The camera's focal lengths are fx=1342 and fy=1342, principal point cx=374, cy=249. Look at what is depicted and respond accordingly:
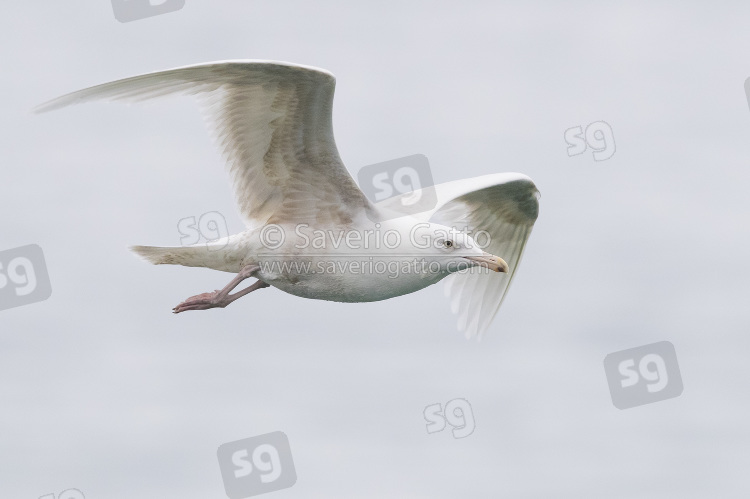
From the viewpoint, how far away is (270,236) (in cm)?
1284

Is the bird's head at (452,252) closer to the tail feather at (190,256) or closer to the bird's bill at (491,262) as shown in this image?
the bird's bill at (491,262)

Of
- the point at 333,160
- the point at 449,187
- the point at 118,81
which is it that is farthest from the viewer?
the point at 449,187

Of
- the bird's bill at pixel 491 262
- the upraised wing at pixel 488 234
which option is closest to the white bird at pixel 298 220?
the bird's bill at pixel 491 262

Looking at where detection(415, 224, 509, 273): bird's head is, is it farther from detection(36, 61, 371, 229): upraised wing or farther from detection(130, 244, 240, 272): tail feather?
detection(130, 244, 240, 272): tail feather

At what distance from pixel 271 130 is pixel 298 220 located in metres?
0.93

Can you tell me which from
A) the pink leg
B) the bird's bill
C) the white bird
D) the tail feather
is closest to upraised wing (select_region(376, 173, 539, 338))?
the white bird

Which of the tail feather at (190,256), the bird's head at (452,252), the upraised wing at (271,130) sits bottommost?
the bird's head at (452,252)

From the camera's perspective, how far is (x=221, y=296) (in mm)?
12984

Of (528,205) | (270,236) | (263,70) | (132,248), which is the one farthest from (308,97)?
(528,205)

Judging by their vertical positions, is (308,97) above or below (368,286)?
above

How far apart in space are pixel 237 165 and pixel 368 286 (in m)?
1.72

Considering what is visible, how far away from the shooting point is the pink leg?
1288 centimetres

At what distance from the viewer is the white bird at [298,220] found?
480 inches

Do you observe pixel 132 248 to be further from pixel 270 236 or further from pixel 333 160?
pixel 333 160
